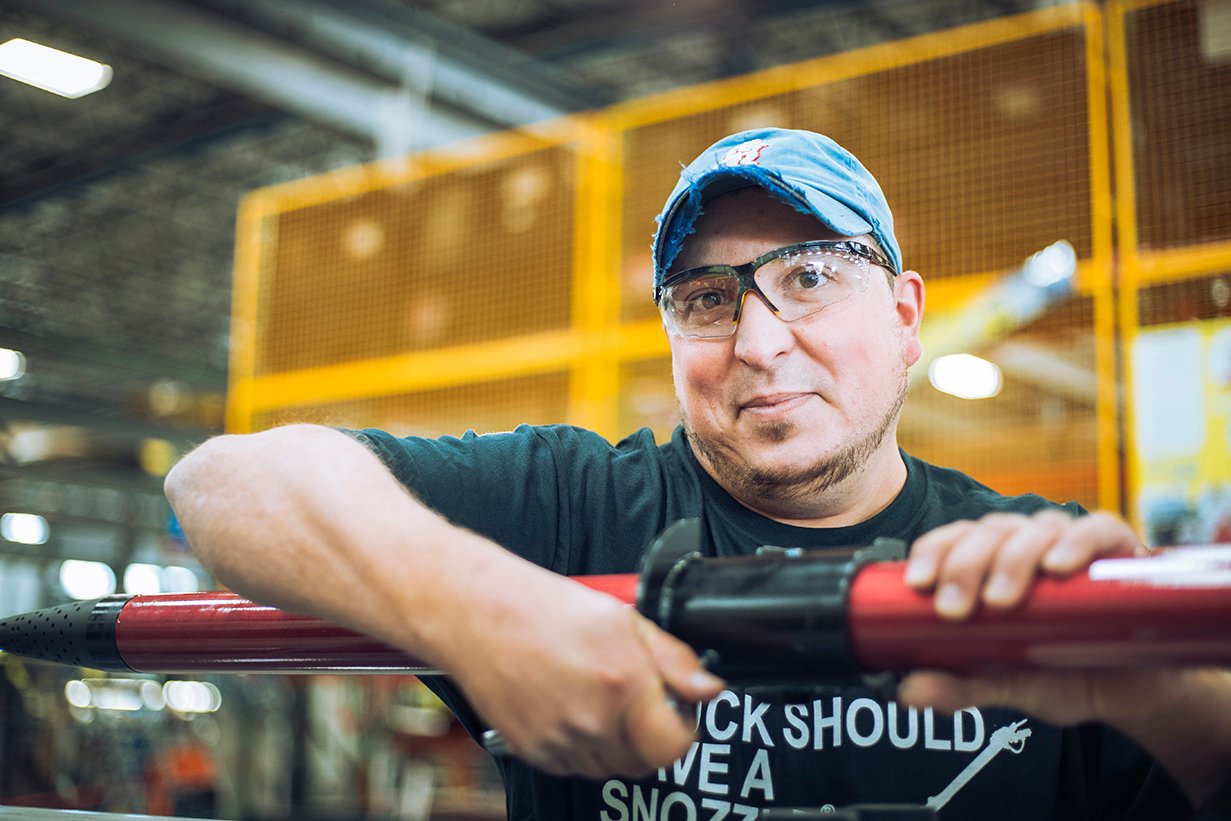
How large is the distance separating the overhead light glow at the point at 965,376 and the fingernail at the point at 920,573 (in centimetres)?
266

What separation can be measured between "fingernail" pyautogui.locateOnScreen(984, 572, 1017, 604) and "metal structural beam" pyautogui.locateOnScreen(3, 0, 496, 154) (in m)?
6.00

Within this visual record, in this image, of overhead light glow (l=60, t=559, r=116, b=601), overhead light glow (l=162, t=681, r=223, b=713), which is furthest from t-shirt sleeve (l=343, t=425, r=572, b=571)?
overhead light glow (l=60, t=559, r=116, b=601)

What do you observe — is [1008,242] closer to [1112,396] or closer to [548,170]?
[1112,396]

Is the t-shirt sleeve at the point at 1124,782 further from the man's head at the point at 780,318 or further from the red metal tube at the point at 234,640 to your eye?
the red metal tube at the point at 234,640

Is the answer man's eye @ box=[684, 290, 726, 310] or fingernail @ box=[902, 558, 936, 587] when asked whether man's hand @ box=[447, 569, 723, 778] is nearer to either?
fingernail @ box=[902, 558, 936, 587]

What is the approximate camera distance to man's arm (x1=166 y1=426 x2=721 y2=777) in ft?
2.42

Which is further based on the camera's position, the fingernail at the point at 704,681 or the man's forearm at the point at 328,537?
the man's forearm at the point at 328,537

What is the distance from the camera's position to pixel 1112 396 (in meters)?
3.04

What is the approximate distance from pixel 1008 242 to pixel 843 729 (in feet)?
7.17

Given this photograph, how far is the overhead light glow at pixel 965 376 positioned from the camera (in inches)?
128

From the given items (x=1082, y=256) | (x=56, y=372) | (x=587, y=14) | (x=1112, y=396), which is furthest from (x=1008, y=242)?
(x=56, y=372)

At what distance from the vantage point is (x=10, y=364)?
50.4 feet

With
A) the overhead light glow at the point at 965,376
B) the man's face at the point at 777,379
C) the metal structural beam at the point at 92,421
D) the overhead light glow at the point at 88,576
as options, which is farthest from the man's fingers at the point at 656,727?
the overhead light glow at the point at 88,576

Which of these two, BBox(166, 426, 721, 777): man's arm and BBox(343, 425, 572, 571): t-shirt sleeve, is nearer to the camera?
BBox(166, 426, 721, 777): man's arm
